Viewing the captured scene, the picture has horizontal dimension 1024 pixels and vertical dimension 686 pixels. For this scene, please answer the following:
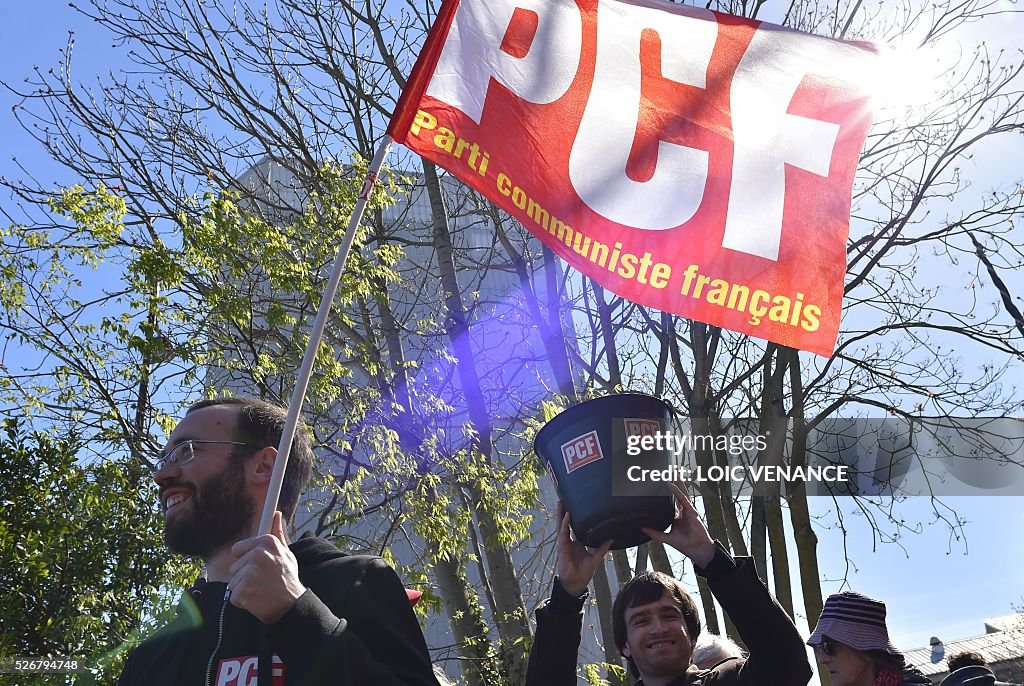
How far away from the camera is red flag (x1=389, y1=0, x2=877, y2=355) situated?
3.20m

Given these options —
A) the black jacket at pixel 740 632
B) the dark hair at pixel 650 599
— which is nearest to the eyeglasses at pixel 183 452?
the black jacket at pixel 740 632

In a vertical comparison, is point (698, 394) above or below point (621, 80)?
above

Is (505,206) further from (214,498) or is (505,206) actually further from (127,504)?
(127,504)

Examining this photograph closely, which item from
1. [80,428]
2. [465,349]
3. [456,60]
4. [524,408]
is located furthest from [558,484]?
[524,408]

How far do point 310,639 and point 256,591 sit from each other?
14 centimetres

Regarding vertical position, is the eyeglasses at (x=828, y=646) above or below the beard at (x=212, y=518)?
below

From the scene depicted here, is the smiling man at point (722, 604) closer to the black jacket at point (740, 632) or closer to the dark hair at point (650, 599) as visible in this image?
the black jacket at point (740, 632)

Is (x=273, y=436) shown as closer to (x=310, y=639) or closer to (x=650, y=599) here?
(x=310, y=639)

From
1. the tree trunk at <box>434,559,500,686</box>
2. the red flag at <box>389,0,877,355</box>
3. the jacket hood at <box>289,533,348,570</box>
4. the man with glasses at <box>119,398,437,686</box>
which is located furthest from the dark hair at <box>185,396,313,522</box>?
the tree trunk at <box>434,559,500,686</box>

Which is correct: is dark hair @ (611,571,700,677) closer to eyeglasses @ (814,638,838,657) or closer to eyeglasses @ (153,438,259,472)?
eyeglasses @ (814,638,838,657)

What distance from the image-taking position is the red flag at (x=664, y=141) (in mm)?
3201

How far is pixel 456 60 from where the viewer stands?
133 inches

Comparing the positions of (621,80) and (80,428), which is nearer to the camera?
(621,80)

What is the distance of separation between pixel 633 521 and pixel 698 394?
325 inches
